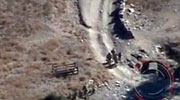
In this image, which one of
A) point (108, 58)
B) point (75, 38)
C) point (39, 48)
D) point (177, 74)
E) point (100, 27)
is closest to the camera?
point (177, 74)

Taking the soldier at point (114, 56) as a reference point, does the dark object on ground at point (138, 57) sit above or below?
below

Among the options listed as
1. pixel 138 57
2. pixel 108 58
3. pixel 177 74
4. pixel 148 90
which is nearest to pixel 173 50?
pixel 138 57

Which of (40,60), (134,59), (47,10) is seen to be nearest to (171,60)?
(134,59)

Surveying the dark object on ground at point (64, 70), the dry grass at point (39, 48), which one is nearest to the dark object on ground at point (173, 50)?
the dry grass at point (39, 48)

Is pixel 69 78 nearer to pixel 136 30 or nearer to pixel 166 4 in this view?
pixel 136 30

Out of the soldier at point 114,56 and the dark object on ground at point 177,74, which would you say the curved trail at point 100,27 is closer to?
the soldier at point 114,56

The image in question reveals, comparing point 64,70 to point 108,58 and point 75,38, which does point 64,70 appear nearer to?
point 108,58
